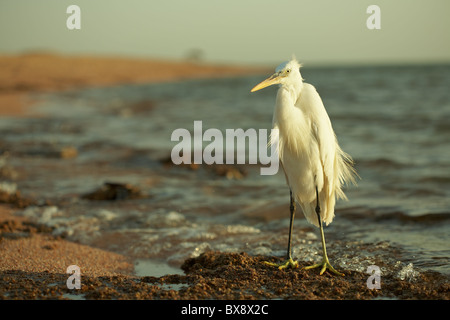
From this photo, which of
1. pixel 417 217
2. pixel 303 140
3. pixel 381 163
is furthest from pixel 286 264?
pixel 381 163

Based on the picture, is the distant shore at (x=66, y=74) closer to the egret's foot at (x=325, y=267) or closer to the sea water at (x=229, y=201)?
the sea water at (x=229, y=201)

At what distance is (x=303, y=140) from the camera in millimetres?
3807

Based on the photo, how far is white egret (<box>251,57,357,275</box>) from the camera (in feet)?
12.2

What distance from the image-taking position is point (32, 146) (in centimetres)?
1090

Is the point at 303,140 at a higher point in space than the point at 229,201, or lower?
higher

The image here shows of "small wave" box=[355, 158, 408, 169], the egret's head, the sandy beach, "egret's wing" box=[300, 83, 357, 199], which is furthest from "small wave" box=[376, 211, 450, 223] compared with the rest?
"small wave" box=[355, 158, 408, 169]

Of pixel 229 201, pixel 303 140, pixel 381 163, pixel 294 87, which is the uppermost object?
pixel 294 87

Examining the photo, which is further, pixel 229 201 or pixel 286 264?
pixel 229 201

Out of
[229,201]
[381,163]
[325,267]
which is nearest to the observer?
[325,267]

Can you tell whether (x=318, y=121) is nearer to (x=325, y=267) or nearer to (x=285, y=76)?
(x=285, y=76)

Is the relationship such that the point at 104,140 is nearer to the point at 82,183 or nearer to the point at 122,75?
the point at 82,183

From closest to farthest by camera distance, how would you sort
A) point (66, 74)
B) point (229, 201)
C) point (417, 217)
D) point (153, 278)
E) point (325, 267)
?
point (153, 278) < point (325, 267) < point (417, 217) < point (229, 201) < point (66, 74)
